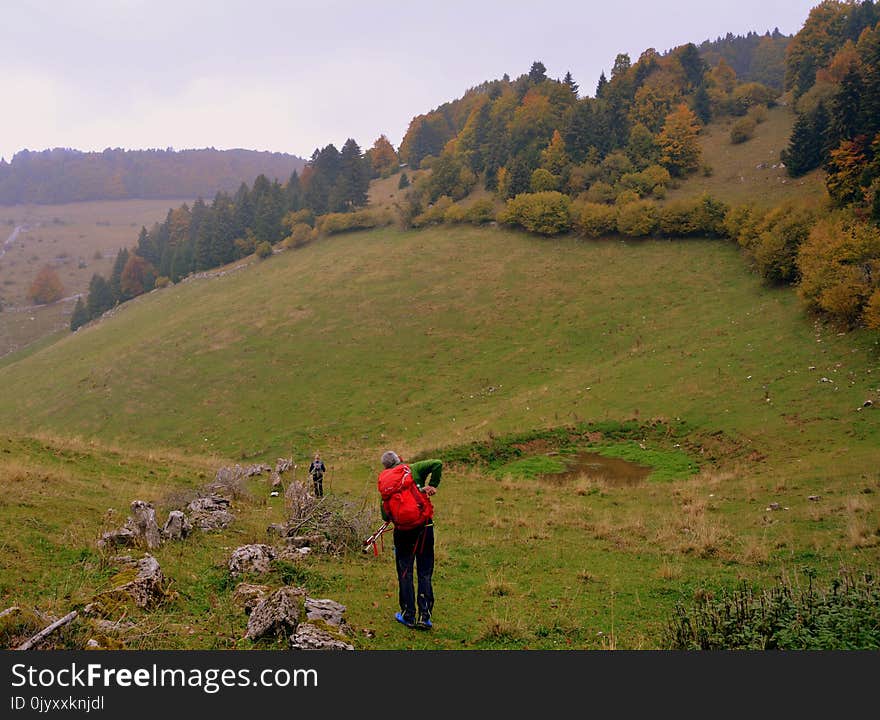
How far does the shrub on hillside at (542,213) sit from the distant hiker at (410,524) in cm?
5852

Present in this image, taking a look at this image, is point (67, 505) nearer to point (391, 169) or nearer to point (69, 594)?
point (69, 594)

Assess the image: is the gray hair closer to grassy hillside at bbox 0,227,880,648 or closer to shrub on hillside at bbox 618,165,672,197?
grassy hillside at bbox 0,227,880,648

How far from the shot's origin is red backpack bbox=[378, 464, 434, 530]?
7.60m

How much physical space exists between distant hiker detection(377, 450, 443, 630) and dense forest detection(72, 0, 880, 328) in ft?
92.4

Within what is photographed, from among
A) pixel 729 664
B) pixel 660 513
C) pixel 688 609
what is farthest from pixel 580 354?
pixel 729 664

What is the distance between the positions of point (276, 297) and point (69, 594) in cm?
5691

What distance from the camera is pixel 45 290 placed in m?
122

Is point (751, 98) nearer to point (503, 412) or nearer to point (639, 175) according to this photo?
point (639, 175)

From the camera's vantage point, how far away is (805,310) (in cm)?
3497

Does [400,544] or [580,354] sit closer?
[400,544]

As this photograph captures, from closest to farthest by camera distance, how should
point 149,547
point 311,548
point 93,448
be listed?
point 149,547
point 311,548
point 93,448

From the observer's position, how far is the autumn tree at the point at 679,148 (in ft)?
228

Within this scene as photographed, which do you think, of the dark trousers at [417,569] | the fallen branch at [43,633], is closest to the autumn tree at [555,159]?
the dark trousers at [417,569]

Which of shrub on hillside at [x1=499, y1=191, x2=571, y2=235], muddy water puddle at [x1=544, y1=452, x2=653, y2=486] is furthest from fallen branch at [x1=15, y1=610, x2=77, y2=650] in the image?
shrub on hillside at [x1=499, y1=191, x2=571, y2=235]
